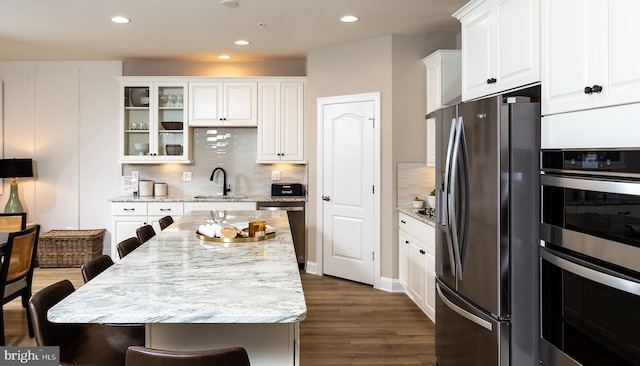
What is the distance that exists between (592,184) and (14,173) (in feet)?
20.6

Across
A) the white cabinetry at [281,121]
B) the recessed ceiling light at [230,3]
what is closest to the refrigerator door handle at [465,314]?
the recessed ceiling light at [230,3]

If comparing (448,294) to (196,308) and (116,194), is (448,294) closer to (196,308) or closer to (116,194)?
(196,308)

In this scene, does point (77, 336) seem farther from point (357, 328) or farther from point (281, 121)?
point (281, 121)

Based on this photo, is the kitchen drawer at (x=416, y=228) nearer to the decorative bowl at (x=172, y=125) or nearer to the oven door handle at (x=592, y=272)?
the oven door handle at (x=592, y=272)

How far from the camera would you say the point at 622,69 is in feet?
5.37

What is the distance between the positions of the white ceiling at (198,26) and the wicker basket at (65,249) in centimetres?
229

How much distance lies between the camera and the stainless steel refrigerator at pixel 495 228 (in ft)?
7.08

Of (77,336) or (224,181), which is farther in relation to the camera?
(224,181)

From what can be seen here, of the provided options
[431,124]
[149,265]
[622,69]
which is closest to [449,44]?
[431,124]

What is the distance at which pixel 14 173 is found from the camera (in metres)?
5.64

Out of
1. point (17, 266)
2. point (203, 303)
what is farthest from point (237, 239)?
point (17, 266)

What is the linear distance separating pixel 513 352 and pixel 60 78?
6269 mm

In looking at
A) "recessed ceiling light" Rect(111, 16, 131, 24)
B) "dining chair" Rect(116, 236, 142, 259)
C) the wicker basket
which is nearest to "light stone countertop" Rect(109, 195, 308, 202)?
the wicker basket

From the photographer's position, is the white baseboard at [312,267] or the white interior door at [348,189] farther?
the white baseboard at [312,267]
